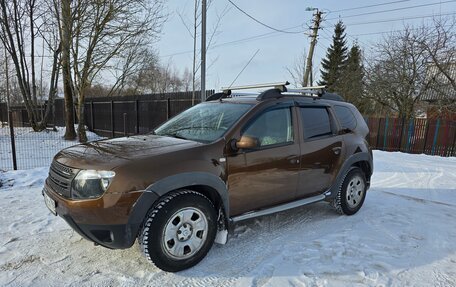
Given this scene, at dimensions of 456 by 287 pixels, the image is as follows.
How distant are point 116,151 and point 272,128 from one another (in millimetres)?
1775

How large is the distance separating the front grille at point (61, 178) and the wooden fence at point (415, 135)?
45.3 ft

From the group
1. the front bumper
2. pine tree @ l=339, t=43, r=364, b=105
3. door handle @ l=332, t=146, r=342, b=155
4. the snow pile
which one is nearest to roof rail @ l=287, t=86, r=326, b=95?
door handle @ l=332, t=146, r=342, b=155

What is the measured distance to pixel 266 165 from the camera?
352 centimetres

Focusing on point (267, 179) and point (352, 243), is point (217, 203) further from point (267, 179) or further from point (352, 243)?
point (352, 243)

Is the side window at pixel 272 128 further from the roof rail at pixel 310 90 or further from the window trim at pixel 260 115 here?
the roof rail at pixel 310 90

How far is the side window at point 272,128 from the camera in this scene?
3519mm

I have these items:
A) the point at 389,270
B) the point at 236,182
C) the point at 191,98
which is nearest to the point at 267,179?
the point at 236,182

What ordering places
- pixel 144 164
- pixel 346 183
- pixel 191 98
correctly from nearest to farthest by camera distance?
pixel 144 164
pixel 346 183
pixel 191 98

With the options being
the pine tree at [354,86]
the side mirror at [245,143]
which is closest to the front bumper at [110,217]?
the side mirror at [245,143]

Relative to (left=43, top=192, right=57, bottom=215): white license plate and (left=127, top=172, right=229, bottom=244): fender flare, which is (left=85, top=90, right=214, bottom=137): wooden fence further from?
(left=127, top=172, right=229, bottom=244): fender flare

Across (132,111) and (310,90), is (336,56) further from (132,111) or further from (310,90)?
(310,90)

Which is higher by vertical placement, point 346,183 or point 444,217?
point 346,183

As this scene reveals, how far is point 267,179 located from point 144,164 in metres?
1.46

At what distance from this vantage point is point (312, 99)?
4320 mm
